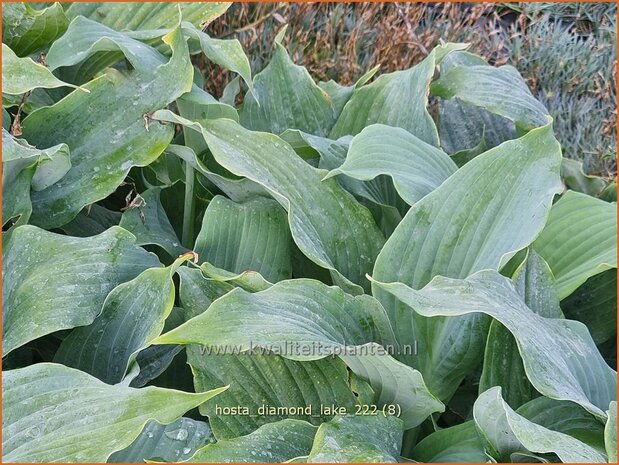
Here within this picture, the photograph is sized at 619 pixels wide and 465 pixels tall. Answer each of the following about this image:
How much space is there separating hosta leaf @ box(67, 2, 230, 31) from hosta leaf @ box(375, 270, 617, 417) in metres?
0.88

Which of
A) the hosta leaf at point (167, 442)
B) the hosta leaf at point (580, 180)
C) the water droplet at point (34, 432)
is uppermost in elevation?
the water droplet at point (34, 432)

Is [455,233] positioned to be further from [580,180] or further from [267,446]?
[580,180]

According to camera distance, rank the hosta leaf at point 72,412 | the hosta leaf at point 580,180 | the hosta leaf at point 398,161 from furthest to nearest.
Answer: the hosta leaf at point 580,180
the hosta leaf at point 398,161
the hosta leaf at point 72,412

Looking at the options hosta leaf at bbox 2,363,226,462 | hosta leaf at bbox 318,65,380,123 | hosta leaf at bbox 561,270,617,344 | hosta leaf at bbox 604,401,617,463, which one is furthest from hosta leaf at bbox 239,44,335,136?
hosta leaf at bbox 604,401,617,463

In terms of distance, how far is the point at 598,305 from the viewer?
131 cm

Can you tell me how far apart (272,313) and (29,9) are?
87cm

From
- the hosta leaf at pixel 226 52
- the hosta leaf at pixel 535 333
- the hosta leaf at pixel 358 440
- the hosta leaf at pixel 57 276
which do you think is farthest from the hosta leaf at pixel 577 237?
the hosta leaf at pixel 57 276

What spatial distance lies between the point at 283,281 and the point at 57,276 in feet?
1.14

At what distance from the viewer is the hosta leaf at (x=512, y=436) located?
83 cm

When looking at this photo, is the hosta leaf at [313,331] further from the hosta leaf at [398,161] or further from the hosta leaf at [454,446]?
the hosta leaf at [398,161]

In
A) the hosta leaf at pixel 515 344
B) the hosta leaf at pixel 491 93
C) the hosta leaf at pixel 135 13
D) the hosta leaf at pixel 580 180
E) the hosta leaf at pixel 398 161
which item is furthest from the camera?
the hosta leaf at pixel 580 180

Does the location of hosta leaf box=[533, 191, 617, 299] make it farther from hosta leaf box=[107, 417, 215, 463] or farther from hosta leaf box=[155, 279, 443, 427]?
hosta leaf box=[107, 417, 215, 463]

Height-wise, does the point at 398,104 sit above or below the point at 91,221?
above

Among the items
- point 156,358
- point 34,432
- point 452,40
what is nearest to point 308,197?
point 156,358
